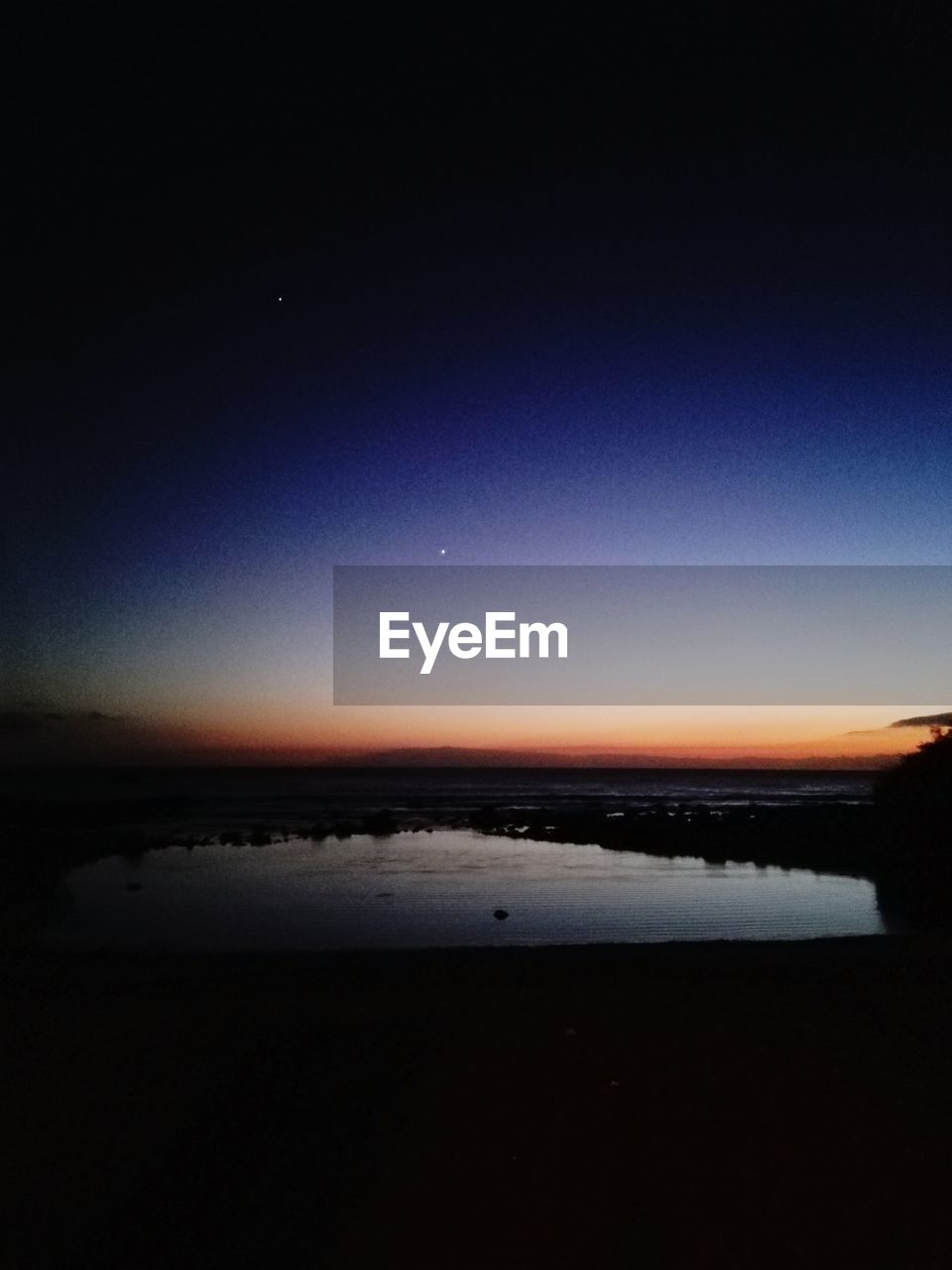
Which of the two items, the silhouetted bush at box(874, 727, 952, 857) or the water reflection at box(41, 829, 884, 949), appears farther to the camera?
the silhouetted bush at box(874, 727, 952, 857)

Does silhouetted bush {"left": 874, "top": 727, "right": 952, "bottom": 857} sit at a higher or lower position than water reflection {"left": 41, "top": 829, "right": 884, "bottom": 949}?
higher

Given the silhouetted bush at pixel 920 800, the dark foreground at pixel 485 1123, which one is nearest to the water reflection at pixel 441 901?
the silhouetted bush at pixel 920 800

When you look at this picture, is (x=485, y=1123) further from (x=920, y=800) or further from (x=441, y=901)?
(x=920, y=800)

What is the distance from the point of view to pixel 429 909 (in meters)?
18.9

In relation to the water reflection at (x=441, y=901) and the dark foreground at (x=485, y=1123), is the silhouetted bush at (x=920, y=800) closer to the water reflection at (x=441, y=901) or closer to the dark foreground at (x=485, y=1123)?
the water reflection at (x=441, y=901)

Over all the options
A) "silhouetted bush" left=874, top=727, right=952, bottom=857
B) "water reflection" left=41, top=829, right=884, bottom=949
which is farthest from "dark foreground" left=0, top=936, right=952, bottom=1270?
"silhouetted bush" left=874, top=727, right=952, bottom=857

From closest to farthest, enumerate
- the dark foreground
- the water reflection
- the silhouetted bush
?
1. the dark foreground
2. the water reflection
3. the silhouetted bush

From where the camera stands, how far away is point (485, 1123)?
6.72 meters

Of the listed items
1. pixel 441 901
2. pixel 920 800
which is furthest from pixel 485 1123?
pixel 920 800

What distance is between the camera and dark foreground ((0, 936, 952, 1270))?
5.28 metres

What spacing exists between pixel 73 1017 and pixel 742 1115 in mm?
5746

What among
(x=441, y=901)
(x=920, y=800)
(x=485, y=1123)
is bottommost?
(x=485, y=1123)

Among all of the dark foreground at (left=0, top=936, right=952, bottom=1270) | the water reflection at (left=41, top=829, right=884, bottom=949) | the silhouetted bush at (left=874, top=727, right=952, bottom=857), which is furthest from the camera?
the silhouetted bush at (left=874, top=727, right=952, bottom=857)

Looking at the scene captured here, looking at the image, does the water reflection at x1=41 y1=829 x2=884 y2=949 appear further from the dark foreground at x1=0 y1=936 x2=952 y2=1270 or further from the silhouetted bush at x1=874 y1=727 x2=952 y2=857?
→ the dark foreground at x1=0 y1=936 x2=952 y2=1270
